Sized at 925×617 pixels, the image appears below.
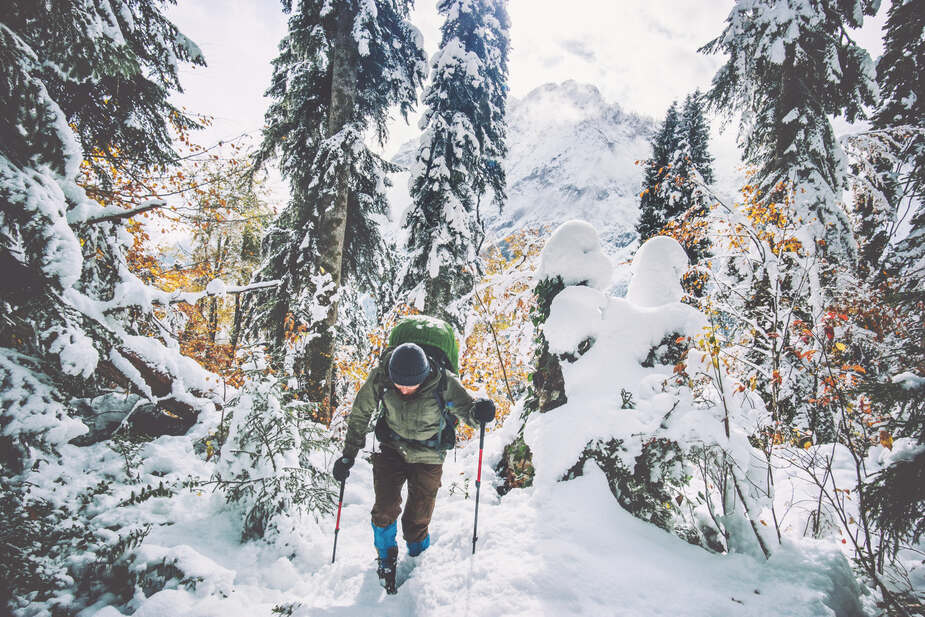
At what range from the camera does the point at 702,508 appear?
3.68 m

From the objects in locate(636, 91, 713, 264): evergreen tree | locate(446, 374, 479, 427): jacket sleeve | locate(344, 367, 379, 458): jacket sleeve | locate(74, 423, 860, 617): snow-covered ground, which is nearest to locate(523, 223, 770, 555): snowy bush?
locate(74, 423, 860, 617): snow-covered ground

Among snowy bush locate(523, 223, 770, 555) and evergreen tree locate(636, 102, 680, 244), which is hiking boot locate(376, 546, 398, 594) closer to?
snowy bush locate(523, 223, 770, 555)

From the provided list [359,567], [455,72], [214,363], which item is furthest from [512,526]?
[455,72]

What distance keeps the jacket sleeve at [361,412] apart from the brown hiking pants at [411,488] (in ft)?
0.98

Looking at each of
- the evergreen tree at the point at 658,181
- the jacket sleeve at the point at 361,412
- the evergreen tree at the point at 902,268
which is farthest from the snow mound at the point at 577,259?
the evergreen tree at the point at 658,181

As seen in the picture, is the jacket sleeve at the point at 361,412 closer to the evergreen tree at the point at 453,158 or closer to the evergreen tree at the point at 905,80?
the evergreen tree at the point at 453,158

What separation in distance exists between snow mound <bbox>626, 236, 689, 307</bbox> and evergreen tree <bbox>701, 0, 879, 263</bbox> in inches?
201

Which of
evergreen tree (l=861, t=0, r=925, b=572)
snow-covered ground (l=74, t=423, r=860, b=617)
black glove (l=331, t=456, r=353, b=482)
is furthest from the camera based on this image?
black glove (l=331, t=456, r=353, b=482)

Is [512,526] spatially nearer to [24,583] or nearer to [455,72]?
[24,583]

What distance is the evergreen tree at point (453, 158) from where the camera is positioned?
37.4ft

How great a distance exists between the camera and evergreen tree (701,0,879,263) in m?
8.30

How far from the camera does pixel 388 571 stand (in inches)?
129

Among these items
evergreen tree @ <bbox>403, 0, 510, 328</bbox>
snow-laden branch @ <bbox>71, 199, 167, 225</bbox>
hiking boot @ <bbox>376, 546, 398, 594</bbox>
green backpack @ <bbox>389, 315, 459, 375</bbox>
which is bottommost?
hiking boot @ <bbox>376, 546, 398, 594</bbox>

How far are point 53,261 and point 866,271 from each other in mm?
12947
